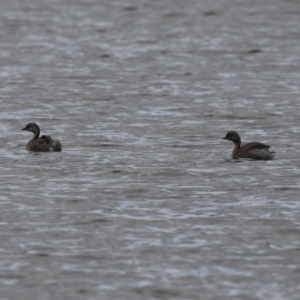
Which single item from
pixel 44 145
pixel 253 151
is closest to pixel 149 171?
pixel 253 151

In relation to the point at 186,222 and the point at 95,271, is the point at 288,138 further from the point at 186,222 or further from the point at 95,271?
the point at 95,271

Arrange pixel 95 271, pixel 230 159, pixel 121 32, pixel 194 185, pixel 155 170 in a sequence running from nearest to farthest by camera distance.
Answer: pixel 95 271
pixel 194 185
pixel 155 170
pixel 230 159
pixel 121 32

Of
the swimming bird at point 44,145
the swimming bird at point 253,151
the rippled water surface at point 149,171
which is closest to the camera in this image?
the rippled water surface at point 149,171

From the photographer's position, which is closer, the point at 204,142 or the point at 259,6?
the point at 204,142

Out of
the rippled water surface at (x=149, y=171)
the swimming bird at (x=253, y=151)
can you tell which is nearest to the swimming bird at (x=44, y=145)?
the rippled water surface at (x=149, y=171)

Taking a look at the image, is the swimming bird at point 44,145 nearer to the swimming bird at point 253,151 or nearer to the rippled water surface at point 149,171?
the rippled water surface at point 149,171

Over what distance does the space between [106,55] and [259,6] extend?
1107cm

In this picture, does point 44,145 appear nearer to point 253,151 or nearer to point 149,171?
point 149,171

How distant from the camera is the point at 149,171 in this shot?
49.9ft

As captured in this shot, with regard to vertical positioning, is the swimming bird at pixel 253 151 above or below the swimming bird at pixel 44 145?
below

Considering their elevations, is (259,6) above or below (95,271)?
above

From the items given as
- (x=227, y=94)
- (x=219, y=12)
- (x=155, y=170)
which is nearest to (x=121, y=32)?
(x=219, y=12)

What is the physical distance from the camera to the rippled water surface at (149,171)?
10672mm

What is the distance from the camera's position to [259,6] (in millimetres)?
39531
